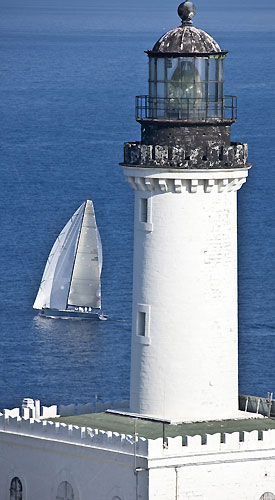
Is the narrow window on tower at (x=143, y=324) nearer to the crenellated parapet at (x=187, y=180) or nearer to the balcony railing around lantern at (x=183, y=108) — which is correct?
the crenellated parapet at (x=187, y=180)

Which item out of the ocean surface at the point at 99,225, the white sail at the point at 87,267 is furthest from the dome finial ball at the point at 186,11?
the white sail at the point at 87,267

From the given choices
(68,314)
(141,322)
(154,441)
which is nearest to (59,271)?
(68,314)

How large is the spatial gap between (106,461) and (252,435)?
A: 10.8 feet

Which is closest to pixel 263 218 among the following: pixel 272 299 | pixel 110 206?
pixel 110 206

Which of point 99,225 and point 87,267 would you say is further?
point 99,225

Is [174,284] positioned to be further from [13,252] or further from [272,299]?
[13,252]

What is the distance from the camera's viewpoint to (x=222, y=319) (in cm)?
4259

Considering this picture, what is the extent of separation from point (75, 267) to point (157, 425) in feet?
188

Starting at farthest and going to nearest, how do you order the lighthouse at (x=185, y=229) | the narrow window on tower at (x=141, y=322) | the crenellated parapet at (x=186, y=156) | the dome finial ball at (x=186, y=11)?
1. the narrow window on tower at (x=141, y=322)
2. the dome finial ball at (x=186, y=11)
3. the lighthouse at (x=185, y=229)
4. the crenellated parapet at (x=186, y=156)

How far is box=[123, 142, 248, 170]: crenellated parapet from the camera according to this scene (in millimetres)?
41594

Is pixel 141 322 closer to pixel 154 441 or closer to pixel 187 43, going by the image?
pixel 154 441

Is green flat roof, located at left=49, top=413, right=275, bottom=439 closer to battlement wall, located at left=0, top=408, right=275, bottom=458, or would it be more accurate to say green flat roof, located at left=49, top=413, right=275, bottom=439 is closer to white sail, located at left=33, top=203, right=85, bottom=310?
battlement wall, located at left=0, top=408, right=275, bottom=458

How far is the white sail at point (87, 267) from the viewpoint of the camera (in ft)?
314

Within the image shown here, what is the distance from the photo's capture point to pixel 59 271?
102 m
